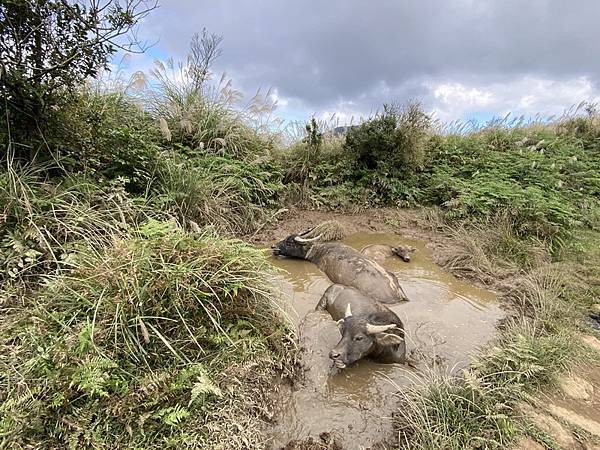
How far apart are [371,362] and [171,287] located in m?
1.98

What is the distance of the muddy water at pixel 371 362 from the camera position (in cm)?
268

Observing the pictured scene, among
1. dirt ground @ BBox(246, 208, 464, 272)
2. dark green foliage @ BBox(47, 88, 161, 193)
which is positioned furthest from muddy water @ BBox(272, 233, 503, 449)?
dark green foliage @ BBox(47, 88, 161, 193)

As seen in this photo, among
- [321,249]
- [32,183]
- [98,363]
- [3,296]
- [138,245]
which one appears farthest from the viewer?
[321,249]

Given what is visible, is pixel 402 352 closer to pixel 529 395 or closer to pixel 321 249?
pixel 529 395

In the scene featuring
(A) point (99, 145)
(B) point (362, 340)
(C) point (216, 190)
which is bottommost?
(B) point (362, 340)

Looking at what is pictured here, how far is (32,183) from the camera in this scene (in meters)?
3.62

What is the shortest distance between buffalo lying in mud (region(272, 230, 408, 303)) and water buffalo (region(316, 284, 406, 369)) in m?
0.80

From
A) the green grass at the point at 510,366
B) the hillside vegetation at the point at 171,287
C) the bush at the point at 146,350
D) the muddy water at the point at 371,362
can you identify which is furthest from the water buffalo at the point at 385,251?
the bush at the point at 146,350

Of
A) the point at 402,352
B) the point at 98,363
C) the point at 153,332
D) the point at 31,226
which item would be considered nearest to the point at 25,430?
the point at 98,363

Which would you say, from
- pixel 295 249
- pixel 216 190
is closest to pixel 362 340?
pixel 295 249

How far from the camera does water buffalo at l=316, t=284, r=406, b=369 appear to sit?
10.4 feet

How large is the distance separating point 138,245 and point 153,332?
75cm

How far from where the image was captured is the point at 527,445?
2.31m

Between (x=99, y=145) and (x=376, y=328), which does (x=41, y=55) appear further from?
(x=376, y=328)
